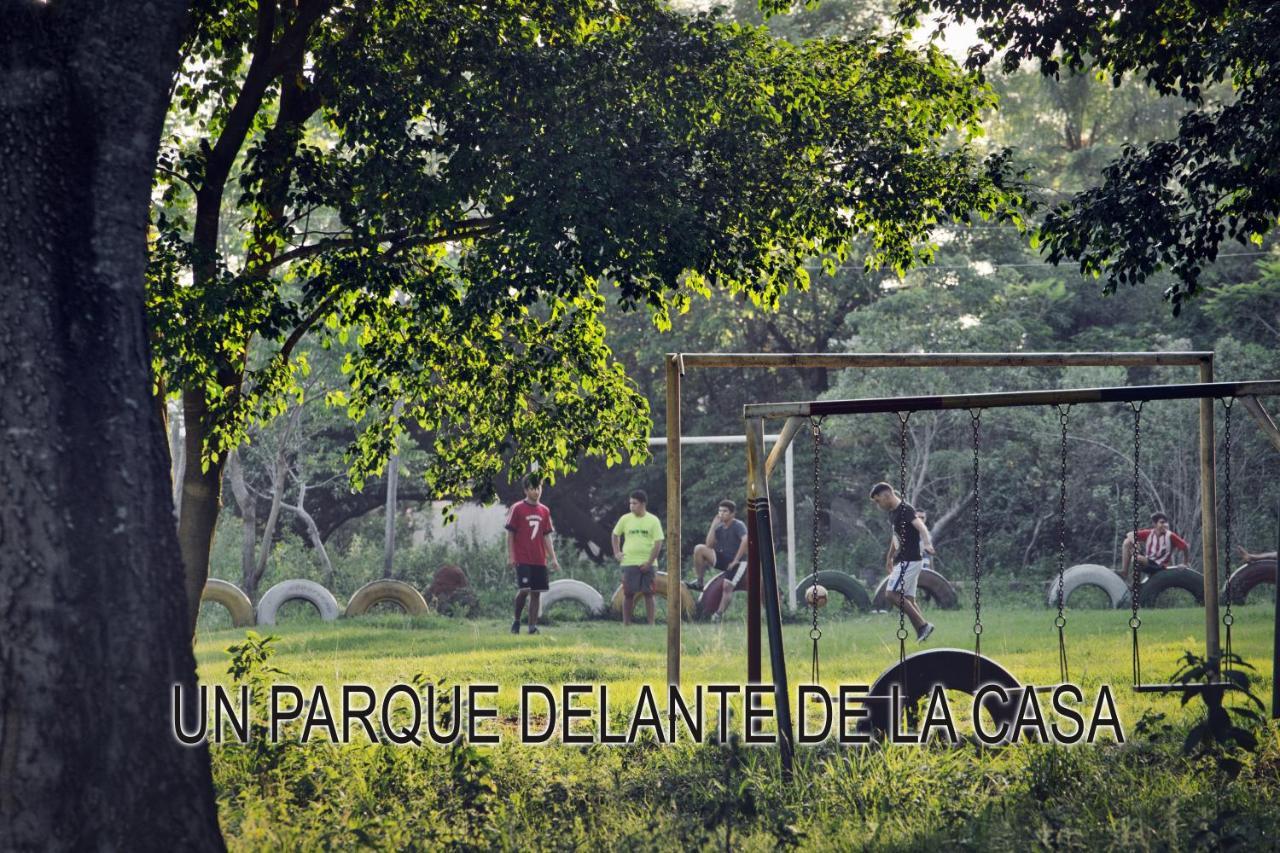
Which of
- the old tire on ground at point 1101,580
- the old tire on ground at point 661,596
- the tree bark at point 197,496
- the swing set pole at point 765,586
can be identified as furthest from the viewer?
the old tire on ground at point 1101,580

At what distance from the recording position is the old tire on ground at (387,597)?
1892cm

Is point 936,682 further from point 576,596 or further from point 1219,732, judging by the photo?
point 576,596

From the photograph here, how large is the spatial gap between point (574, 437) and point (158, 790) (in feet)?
18.4

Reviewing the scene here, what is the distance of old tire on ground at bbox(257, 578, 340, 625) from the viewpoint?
61.0ft

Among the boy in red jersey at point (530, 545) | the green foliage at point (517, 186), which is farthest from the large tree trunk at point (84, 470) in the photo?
the boy in red jersey at point (530, 545)

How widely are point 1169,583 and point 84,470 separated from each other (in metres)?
16.2

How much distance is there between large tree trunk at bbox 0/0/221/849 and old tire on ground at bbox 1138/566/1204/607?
51.4ft

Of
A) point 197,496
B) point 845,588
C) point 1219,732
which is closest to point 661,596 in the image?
point 845,588

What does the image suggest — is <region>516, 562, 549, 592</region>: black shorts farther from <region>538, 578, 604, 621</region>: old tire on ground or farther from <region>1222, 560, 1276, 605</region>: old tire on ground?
<region>1222, 560, 1276, 605</region>: old tire on ground

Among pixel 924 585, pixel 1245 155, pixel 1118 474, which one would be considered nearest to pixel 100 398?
pixel 1245 155

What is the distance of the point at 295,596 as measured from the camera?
18859 millimetres

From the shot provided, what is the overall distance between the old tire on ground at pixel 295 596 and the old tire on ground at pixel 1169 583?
1091 centimetres

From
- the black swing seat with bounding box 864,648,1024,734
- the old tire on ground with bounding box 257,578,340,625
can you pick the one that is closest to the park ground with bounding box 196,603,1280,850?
the black swing seat with bounding box 864,648,1024,734

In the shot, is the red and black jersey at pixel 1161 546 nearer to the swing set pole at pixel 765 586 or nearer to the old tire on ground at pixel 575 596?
Answer: the old tire on ground at pixel 575 596
